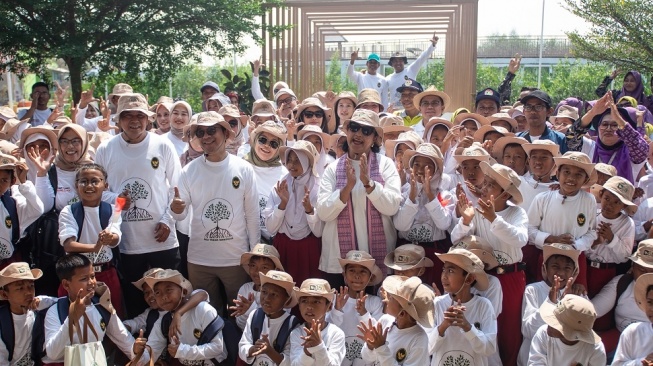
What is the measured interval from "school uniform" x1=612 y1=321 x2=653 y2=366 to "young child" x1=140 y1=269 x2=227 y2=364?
2.83 m

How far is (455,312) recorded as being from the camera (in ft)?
14.0

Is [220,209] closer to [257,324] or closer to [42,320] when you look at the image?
[257,324]

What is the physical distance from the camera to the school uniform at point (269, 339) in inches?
187

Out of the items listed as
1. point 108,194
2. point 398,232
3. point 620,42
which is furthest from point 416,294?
point 620,42

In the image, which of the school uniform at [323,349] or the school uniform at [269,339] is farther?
the school uniform at [269,339]

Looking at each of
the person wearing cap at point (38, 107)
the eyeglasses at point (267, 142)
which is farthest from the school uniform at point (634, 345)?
the person wearing cap at point (38, 107)

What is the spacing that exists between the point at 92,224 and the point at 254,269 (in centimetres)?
130

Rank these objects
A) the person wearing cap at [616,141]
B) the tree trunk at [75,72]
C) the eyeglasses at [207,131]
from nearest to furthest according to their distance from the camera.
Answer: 1. the eyeglasses at [207,131]
2. the person wearing cap at [616,141]
3. the tree trunk at [75,72]

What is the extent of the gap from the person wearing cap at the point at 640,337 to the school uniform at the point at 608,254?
2.45 feet

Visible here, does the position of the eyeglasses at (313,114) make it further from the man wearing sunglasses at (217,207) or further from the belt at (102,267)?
the belt at (102,267)

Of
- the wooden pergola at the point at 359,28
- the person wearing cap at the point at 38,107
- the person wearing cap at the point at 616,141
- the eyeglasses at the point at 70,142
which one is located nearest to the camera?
the eyeglasses at the point at 70,142

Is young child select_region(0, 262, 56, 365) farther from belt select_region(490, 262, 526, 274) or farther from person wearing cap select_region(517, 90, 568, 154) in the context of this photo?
person wearing cap select_region(517, 90, 568, 154)

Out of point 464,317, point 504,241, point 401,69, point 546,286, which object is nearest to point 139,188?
point 464,317

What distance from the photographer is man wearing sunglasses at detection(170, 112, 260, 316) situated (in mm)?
5352
